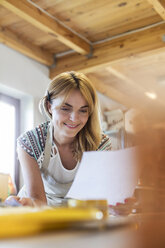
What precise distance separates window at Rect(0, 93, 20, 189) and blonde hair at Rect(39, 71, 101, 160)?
84.7 inches

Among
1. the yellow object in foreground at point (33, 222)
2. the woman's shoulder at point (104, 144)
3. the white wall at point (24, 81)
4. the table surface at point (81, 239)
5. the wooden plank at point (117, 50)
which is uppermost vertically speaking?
the wooden plank at point (117, 50)

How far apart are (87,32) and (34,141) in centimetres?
242

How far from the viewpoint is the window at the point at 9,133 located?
354 centimetres

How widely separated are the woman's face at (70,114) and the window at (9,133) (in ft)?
7.36

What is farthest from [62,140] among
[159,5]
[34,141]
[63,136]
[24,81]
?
[24,81]

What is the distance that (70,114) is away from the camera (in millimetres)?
1353

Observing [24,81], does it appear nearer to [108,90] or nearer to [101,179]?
[108,90]

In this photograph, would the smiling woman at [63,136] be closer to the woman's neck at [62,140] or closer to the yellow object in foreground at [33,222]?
the woman's neck at [62,140]

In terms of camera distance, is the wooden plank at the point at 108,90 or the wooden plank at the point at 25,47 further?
the wooden plank at the point at 108,90

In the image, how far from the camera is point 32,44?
3719 mm

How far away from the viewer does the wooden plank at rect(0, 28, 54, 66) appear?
3.33m

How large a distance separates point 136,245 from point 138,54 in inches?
134

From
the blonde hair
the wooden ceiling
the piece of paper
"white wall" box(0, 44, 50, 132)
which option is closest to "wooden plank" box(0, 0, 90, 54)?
the wooden ceiling

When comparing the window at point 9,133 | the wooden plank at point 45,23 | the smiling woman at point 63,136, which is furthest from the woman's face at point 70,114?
the window at point 9,133
